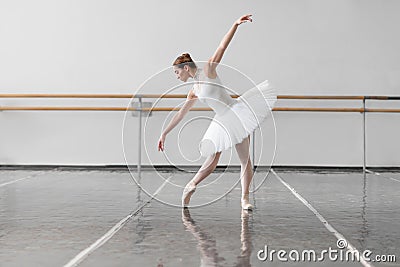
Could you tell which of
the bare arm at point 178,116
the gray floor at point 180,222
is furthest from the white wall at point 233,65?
the bare arm at point 178,116

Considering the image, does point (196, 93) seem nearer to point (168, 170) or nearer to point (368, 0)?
point (168, 170)

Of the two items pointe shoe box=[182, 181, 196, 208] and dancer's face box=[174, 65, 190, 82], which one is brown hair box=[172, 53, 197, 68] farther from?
pointe shoe box=[182, 181, 196, 208]

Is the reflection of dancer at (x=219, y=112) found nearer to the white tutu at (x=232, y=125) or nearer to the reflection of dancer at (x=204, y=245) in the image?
the white tutu at (x=232, y=125)

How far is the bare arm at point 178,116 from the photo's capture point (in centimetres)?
459

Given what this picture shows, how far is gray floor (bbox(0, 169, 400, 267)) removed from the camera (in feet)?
9.96

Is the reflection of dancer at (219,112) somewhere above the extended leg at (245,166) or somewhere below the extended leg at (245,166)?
above

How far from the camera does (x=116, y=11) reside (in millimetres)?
9258

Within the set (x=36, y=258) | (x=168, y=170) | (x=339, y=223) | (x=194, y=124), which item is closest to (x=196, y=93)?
(x=194, y=124)

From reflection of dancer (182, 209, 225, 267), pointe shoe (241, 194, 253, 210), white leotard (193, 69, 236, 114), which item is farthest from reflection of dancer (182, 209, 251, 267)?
white leotard (193, 69, 236, 114)

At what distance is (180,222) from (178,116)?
2.93 ft

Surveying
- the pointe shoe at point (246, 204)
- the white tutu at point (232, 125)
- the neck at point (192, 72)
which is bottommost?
the pointe shoe at point (246, 204)

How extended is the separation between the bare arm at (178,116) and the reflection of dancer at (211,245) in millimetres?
552

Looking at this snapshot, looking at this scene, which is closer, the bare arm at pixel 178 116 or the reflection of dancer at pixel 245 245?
the reflection of dancer at pixel 245 245

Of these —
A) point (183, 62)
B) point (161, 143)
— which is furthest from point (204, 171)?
point (183, 62)
